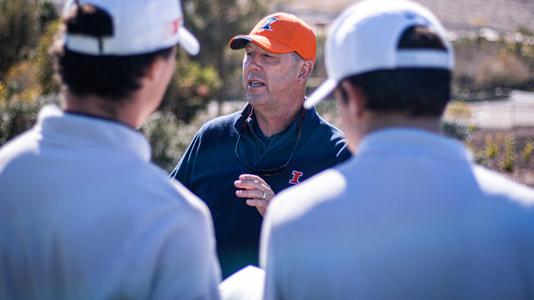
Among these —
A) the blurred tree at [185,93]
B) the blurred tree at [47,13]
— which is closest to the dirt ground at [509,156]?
the blurred tree at [185,93]

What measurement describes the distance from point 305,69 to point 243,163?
69cm

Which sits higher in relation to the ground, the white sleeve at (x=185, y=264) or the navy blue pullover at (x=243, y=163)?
the white sleeve at (x=185, y=264)

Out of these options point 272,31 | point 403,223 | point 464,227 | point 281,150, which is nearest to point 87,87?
point 403,223

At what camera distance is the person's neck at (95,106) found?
6.12ft

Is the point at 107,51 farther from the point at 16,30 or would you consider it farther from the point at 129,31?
the point at 16,30

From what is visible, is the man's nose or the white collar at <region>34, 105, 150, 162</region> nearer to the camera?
the white collar at <region>34, 105, 150, 162</region>

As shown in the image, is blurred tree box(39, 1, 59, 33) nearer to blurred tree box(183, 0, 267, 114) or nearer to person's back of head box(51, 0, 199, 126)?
blurred tree box(183, 0, 267, 114)

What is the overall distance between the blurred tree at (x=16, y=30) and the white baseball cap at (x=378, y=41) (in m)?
20.3

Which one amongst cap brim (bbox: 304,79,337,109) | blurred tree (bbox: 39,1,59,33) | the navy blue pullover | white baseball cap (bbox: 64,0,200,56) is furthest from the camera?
blurred tree (bbox: 39,1,59,33)

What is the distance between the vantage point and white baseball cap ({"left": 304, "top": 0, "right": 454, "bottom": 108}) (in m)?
1.78

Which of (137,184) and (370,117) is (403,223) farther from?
(137,184)

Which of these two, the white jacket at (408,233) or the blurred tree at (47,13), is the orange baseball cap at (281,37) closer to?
the white jacket at (408,233)

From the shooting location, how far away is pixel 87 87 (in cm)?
185

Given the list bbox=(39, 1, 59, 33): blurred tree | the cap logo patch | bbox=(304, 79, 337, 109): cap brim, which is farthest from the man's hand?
bbox=(39, 1, 59, 33): blurred tree
